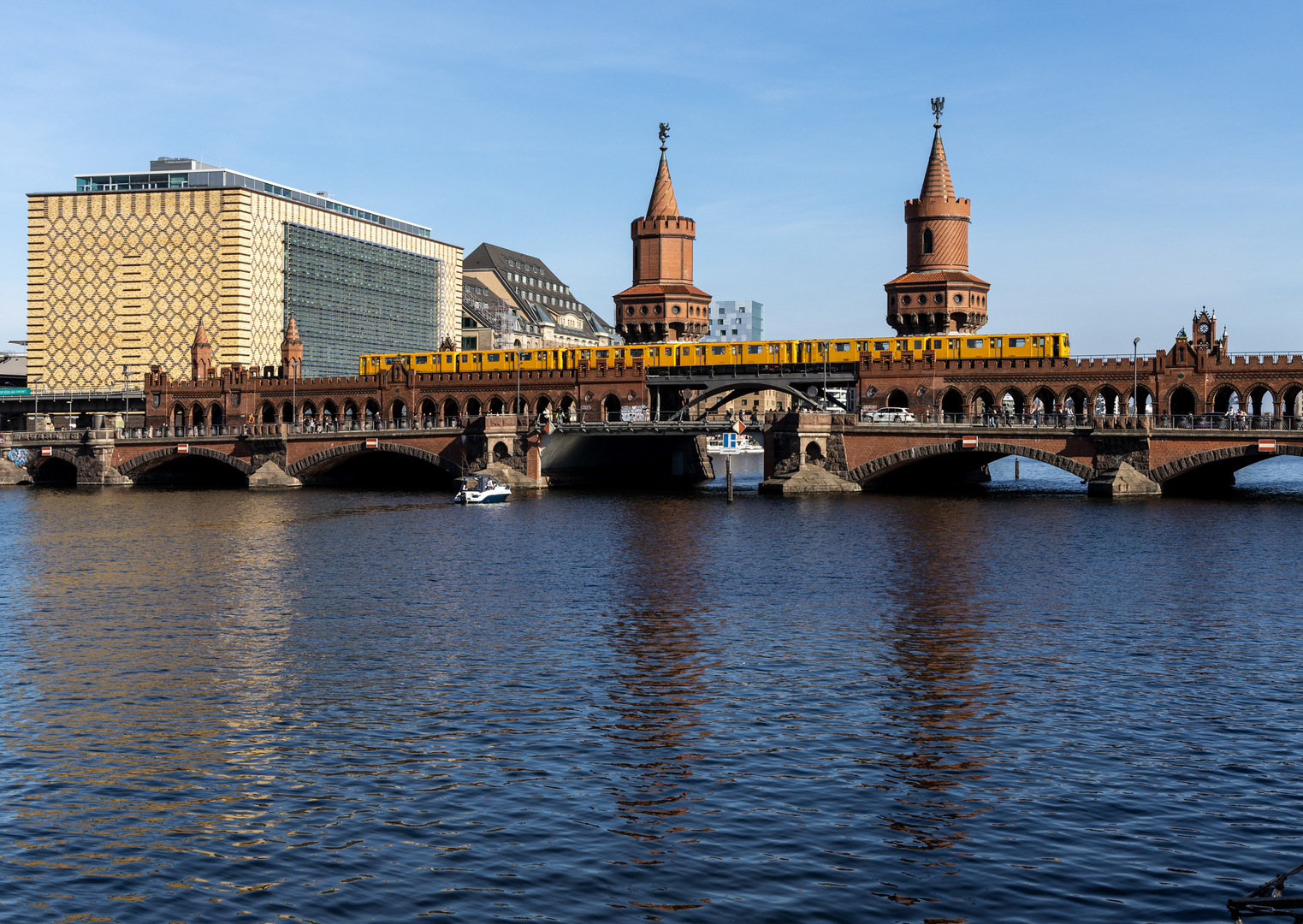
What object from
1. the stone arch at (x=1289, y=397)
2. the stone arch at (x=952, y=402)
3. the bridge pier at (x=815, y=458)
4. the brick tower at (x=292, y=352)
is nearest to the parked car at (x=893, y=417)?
the bridge pier at (x=815, y=458)

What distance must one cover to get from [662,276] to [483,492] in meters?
55.8

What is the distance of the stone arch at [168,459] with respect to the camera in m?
132

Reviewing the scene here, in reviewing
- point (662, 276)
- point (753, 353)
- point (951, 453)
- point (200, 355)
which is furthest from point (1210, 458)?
point (200, 355)

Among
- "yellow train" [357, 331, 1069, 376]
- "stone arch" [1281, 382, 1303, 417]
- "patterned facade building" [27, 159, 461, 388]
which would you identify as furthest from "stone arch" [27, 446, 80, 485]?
"stone arch" [1281, 382, 1303, 417]

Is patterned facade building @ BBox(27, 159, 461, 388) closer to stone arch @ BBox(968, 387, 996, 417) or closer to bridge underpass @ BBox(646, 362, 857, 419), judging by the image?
bridge underpass @ BBox(646, 362, 857, 419)

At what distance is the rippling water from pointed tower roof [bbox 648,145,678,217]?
95.7 meters

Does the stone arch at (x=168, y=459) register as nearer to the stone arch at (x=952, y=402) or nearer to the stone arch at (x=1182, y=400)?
the stone arch at (x=952, y=402)

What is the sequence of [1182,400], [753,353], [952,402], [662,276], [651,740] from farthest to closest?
1. [662,276]
2. [753,353]
3. [952,402]
4. [1182,400]
5. [651,740]

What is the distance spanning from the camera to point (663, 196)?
151 meters

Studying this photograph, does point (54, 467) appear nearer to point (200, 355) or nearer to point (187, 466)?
point (187, 466)

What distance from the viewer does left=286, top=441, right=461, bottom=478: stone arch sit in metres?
122

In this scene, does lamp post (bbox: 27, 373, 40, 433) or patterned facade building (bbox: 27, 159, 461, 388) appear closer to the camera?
patterned facade building (bbox: 27, 159, 461, 388)

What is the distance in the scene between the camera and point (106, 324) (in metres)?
189

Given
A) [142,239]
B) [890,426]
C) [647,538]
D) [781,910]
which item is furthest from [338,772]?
[142,239]
